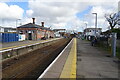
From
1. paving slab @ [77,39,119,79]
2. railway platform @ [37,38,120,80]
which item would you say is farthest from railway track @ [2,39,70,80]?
paving slab @ [77,39,119,79]

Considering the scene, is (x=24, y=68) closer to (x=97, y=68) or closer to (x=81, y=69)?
(x=81, y=69)

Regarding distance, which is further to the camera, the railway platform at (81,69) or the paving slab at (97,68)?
the paving slab at (97,68)

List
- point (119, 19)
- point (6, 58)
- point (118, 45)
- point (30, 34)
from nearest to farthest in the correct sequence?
point (6, 58)
point (118, 45)
point (119, 19)
point (30, 34)

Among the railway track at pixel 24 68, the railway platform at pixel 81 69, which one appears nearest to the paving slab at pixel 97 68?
the railway platform at pixel 81 69

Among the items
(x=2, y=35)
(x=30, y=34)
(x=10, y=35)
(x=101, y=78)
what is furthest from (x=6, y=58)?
(x=30, y=34)

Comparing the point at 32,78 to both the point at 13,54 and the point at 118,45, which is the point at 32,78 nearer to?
the point at 13,54

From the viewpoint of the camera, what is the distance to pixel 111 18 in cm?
6356

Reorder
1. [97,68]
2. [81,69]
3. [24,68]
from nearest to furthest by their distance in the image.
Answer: [81,69]
[97,68]
[24,68]

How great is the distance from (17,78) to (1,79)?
71 centimetres

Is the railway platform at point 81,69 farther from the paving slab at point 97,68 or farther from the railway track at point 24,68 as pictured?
the railway track at point 24,68

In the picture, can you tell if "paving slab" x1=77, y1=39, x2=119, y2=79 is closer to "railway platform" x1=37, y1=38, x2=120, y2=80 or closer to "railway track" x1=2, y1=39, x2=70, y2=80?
"railway platform" x1=37, y1=38, x2=120, y2=80

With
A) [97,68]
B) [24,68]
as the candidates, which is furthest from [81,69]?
[24,68]

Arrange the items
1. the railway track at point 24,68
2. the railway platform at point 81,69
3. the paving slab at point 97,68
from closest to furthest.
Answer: the railway platform at point 81,69, the paving slab at point 97,68, the railway track at point 24,68

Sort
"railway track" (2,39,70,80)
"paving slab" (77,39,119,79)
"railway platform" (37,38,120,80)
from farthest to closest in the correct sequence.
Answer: "railway track" (2,39,70,80) < "paving slab" (77,39,119,79) < "railway platform" (37,38,120,80)
